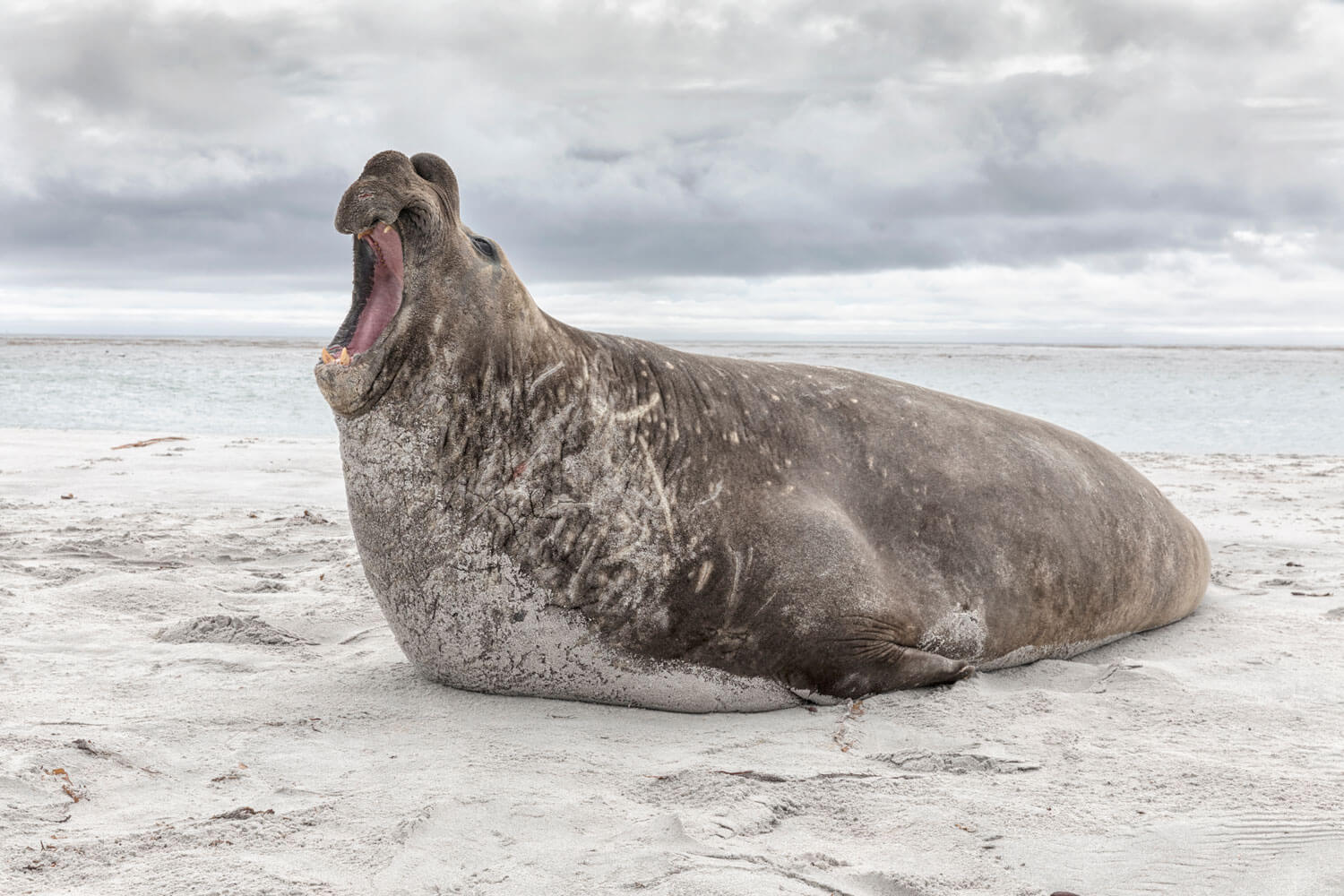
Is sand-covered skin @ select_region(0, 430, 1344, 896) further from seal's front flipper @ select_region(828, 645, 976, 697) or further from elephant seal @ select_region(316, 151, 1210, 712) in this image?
elephant seal @ select_region(316, 151, 1210, 712)

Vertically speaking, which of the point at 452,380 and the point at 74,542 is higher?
the point at 452,380

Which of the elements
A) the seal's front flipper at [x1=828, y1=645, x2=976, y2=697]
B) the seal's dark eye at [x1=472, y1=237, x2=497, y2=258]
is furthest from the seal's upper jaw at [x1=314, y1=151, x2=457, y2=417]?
the seal's front flipper at [x1=828, y1=645, x2=976, y2=697]

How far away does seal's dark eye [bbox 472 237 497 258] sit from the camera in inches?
132

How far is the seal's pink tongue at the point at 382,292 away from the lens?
10.4 feet

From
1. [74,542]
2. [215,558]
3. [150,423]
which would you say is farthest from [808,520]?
[150,423]

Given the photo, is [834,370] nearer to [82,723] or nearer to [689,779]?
[689,779]

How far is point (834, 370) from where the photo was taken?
4.26 meters

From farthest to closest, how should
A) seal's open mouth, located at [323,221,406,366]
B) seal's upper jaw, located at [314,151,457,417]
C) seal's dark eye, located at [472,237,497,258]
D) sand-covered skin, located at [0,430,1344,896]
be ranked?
seal's dark eye, located at [472,237,497,258] < seal's open mouth, located at [323,221,406,366] < seal's upper jaw, located at [314,151,457,417] < sand-covered skin, located at [0,430,1344,896]

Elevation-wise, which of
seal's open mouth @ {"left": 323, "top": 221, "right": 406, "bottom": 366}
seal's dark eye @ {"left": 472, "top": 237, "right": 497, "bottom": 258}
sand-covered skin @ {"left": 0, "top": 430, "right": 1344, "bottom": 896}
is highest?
seal's dark eye @ {"left": 472, "top": 237, "right": 497, "bottom": 258}

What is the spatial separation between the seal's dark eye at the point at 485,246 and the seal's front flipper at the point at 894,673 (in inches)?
66.6

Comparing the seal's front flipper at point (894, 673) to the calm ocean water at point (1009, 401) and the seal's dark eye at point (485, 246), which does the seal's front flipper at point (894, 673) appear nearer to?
the seal's dark eye at point (485, 246)

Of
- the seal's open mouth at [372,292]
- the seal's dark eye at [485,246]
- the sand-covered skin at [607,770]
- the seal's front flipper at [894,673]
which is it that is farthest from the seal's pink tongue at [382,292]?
the seal's front flipper at [894,673]

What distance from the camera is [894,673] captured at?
346cm

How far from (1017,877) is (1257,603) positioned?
3235 mm
